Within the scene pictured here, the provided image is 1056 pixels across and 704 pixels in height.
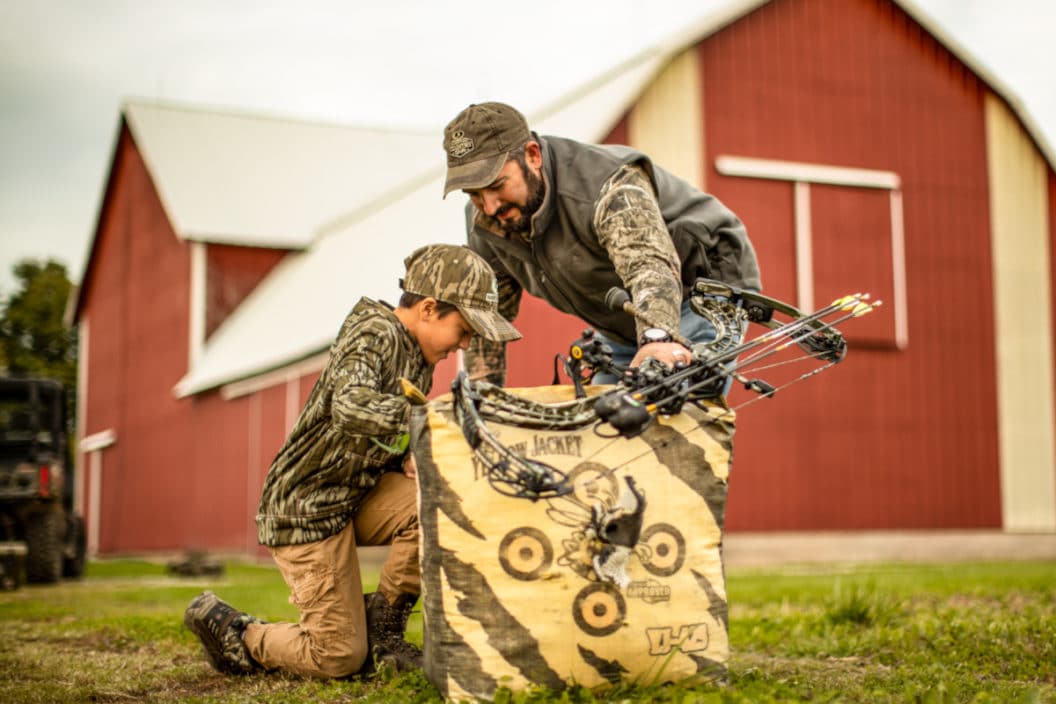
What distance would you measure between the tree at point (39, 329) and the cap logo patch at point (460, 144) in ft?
109

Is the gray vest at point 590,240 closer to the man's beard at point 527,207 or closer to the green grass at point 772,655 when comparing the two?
the man's beard at point 527,207

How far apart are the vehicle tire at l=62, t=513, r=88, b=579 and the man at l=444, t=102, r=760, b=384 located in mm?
10150

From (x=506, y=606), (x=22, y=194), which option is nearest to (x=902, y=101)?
(x=506, y=606)

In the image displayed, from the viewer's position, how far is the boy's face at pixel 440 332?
3.91 meters

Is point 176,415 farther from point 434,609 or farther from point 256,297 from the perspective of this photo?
point 434,609

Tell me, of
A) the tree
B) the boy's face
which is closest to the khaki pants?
the boy's face

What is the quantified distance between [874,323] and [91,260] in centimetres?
2000

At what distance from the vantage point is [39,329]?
118ft

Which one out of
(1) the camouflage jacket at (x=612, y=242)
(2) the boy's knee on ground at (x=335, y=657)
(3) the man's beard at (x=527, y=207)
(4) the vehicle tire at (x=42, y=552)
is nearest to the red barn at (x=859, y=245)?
(4) the vehicle tire at (x=42, y=552)

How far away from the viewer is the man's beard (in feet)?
13.5

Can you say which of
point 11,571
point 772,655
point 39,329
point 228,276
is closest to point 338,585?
point 772,655

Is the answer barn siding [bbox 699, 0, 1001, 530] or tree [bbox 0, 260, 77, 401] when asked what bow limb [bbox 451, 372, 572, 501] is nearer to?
barn siding [bbox 699, 0, 1001, 530]

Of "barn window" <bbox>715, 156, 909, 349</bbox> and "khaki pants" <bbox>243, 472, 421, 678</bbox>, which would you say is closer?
"khaki pants" <bbox>243, 472, 421, 678</bbox>

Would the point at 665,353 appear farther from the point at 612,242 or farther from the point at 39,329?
the point at 39,329
